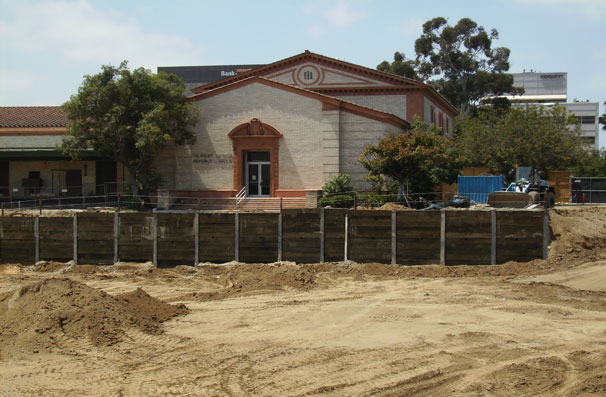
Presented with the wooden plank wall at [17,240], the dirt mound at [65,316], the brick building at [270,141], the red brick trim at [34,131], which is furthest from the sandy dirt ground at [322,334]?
the red brick trim at [34,131]

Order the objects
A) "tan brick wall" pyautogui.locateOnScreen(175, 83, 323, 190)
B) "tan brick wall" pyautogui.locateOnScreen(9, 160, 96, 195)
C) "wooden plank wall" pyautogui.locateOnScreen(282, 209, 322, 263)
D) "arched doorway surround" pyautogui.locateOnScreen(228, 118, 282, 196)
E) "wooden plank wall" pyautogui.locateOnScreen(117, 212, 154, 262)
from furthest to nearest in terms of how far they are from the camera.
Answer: "tan brick wall" pyautogui.locateOnScreen(9, 160, 96, 195), "arched doorway surround" pyautogui.locateOnScreen(228, 118, 282, 196), "tan brick wall" pyautogui.locateOnScreen(175, 83, 323, 190), "wooden plank wall" pyautogui.locateOnScreen(117, 212, 154, 262), "wooden plank wall" pyautogui.locateOnScreen(282, 209, 322, 263)

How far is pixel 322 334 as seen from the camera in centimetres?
1215

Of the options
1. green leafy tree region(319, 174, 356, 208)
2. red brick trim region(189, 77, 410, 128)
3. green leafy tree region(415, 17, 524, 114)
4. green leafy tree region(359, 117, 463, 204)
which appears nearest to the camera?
green leafy tree region(359, 117, 463, 204)

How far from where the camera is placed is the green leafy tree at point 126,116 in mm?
33000

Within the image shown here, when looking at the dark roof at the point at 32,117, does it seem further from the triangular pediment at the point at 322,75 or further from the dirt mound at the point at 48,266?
the dirt mound at the point at 48,266

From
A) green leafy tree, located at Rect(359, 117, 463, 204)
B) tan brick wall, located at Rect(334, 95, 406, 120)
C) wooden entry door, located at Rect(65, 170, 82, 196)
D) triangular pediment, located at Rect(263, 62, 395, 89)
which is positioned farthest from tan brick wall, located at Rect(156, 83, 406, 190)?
triangular pediment, located at Rect(263, 62, 395, 89)

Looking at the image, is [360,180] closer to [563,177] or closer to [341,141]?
[341,141]

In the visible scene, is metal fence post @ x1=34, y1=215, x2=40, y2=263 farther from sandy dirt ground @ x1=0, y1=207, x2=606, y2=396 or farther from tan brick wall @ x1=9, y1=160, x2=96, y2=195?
tan brick wall @ x1=9, y1=160, x2=96, y2=195

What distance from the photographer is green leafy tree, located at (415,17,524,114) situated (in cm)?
7650

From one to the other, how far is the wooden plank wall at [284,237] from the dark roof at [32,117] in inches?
695

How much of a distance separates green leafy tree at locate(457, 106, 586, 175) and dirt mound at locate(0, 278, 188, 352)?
3248 centimetres

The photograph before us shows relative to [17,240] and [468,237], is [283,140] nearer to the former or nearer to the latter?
[17,240]

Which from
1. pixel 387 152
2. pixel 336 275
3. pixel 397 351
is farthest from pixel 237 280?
pixel 387 152

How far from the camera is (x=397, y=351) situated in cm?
1077
